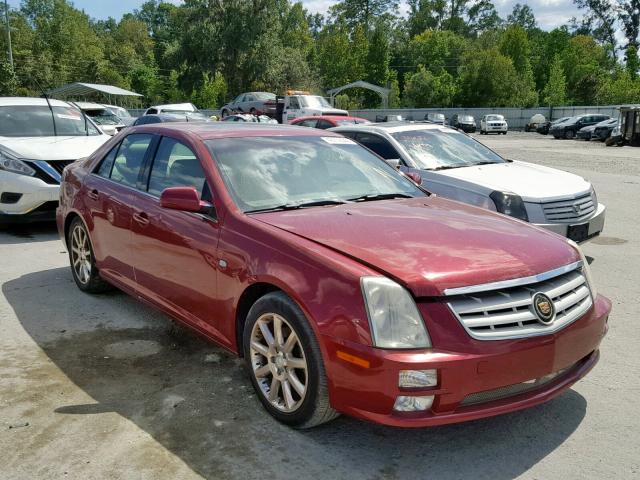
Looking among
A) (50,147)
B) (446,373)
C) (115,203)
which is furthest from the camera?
(50,147)

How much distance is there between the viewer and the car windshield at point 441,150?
772 centimetres

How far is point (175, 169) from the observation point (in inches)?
173

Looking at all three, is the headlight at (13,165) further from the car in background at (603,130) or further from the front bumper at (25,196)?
the car in background at (603,130)

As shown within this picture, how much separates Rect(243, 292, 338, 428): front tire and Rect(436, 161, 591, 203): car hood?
4061mm

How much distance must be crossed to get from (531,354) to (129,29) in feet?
360

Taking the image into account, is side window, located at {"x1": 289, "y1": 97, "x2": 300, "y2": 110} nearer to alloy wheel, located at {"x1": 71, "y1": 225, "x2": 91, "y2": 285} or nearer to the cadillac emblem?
alloy wheel, located at {"x1": 71, "y1": 225, "x2": 91, "y2": 285}

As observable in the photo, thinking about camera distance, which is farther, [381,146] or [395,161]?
[381,146]

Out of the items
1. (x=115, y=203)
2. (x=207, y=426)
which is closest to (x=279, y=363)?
(x=207, y=426)

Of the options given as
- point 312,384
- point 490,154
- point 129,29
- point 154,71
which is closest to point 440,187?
point 490,154

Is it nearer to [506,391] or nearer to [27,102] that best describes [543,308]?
[506,391]

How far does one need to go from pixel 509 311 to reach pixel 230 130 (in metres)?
2.46

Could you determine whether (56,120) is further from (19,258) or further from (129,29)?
(129,29)

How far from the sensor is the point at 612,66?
77.4 meters

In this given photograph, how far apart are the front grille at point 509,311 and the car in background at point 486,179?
348 cm
